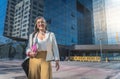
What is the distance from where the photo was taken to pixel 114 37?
2345 inches

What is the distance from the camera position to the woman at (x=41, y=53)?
7.68ft

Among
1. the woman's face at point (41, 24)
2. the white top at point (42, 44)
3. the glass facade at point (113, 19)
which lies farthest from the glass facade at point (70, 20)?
the white top at point (42, 44)

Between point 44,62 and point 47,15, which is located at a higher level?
point 47,15

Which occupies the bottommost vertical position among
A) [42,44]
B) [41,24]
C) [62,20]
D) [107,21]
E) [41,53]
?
[41,53]

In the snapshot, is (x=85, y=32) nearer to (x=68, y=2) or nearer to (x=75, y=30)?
(x=75, y=30)

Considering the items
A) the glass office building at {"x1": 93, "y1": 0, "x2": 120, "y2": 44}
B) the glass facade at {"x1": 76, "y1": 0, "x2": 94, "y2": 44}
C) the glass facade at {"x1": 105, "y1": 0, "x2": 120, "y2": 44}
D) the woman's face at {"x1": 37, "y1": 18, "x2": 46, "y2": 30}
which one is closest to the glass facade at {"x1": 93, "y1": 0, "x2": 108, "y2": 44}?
the glass office building at {"x1": 93, "y1": 0, "x2": 120, "y2": 44}

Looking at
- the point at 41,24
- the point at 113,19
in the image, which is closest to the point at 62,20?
the point at 113,19

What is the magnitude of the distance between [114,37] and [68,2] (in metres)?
23.7

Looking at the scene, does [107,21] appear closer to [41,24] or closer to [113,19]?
[113,19]

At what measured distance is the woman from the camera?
92.2 inches

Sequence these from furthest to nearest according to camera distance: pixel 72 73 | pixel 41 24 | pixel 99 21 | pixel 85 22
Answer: pixel 85 22 → pixel 99 21 → pixel 72 73 → pixel 41 24

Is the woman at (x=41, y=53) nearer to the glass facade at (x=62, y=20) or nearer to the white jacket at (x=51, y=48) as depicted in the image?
the white jacket at (x=51, y=48)

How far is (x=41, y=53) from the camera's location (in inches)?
96.0

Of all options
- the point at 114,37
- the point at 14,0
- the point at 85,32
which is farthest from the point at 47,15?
the point at 14,0
